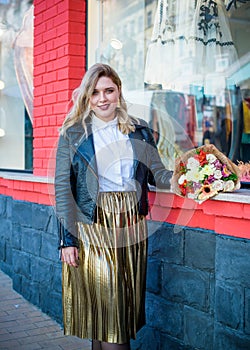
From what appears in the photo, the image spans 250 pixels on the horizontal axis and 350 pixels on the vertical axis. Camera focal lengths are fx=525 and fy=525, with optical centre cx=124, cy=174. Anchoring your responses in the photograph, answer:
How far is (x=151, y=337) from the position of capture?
3.28m

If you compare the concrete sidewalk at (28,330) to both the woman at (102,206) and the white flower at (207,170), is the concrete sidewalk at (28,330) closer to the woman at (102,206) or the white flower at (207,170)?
the woman at (102,206)

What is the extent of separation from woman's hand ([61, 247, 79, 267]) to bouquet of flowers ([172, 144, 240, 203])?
2.13 ft

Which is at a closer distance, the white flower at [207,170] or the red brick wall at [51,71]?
the white flower at [207,170]

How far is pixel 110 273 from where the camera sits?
2703 mm

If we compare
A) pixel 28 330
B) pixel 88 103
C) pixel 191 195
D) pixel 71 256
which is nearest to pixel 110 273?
pixel 71 256

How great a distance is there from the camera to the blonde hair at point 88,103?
8.77 ft

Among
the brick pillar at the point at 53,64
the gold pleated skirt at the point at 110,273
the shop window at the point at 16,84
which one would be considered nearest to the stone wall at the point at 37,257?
the brick pillar at the point at 53,64

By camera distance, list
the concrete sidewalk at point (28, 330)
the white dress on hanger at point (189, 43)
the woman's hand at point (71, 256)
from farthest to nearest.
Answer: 1. the white dress on hanger at point (189, 43)
2. the concrete sidewalk at point (28, 330)
3. the woman's hand at point (71, 256)

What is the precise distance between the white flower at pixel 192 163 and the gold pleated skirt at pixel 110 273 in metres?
0.33

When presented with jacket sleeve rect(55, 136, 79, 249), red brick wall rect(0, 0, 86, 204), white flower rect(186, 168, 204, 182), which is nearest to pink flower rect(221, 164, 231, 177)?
white flower rect(186, 168, 204, 182)

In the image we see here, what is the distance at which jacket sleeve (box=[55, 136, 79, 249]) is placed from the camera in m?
2.72

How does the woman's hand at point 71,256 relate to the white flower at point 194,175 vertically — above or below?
below

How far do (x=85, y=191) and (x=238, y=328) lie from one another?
102 centimetres

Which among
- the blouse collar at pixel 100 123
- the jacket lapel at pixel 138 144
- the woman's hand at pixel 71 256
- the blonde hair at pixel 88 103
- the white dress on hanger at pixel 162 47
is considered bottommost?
the woman's hand at pixel 71 256
